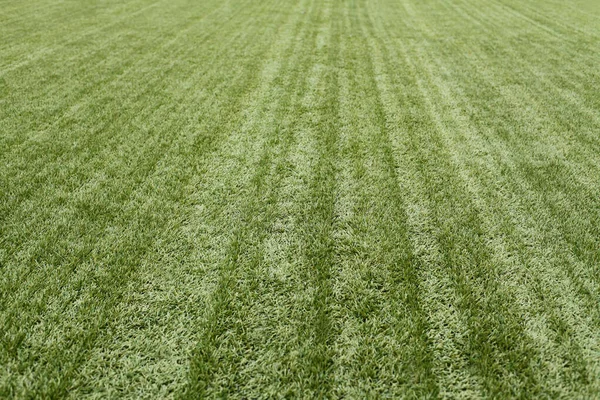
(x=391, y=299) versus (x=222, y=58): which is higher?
(x=222, y=58)

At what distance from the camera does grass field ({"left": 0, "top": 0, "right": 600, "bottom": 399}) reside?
2080 mm

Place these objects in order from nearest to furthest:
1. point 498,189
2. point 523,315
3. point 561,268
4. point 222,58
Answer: point 523,315 < point 561,268 < point 498,189 < point 222,58

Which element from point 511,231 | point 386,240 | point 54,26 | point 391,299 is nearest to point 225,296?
point 391,299

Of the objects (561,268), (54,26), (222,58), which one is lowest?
(561,268)

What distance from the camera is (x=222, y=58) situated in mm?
7539

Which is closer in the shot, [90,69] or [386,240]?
[386,240]

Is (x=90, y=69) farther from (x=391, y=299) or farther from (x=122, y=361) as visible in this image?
(x=391, y=299)

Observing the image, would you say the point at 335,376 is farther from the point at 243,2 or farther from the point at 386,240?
the point at 243,2

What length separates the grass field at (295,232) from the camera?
2.08 metres

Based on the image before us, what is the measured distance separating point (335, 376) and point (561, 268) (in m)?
2.06

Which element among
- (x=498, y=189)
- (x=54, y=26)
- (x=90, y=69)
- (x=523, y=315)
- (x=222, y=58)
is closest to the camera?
(x=523, y=315)

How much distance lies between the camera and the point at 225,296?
2498 millimetres

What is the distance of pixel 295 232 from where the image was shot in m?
3.10

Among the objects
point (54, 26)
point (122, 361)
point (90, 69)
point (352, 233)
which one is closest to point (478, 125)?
point (352, 233)
